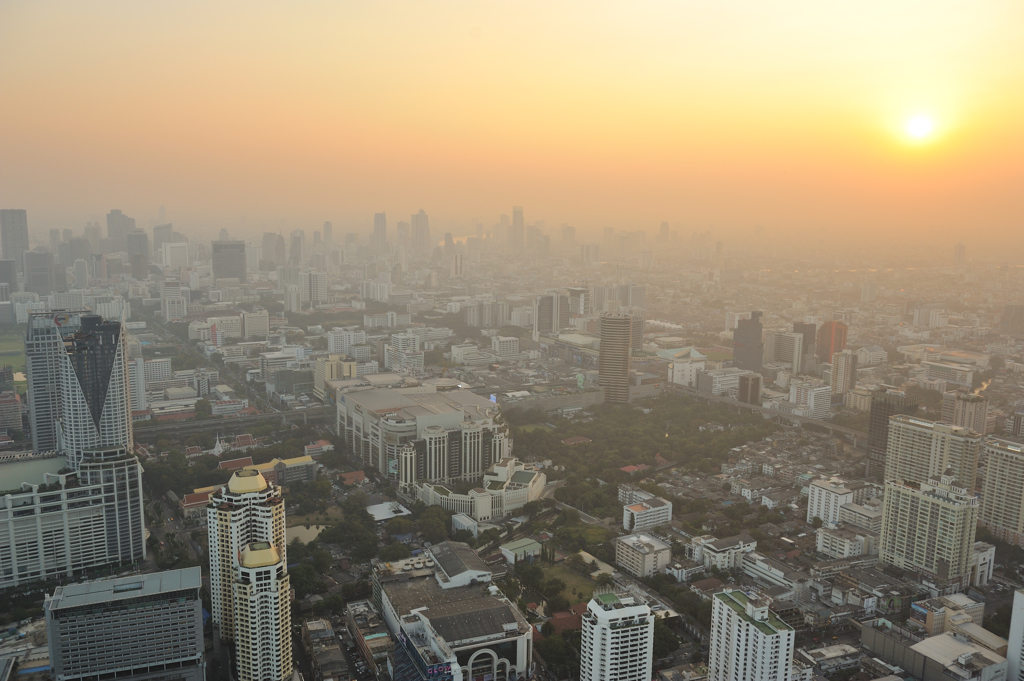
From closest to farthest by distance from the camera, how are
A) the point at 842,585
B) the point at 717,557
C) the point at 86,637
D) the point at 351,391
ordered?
the point at 86,637, the point at 842,585, the point at 717,557, the point at 351,391

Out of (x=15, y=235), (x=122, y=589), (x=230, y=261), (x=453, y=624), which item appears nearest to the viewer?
(x=122, y=589)

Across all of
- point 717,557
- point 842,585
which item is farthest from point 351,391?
point 842,585

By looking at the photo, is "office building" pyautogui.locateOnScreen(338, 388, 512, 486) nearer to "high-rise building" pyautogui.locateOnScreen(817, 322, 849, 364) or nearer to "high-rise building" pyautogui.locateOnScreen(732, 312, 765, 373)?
"high-rise building" pyautogui.locateOnScreen(732, 312, 765, 373)

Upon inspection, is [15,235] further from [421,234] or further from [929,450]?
[929,450]

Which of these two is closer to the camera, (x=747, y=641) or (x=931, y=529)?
(x=747, y=641)

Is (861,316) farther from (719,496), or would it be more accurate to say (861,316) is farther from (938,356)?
(719,496)

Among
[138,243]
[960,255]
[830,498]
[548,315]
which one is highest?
[960,255]

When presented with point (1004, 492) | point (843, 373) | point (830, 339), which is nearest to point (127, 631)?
point (1004, 492)
